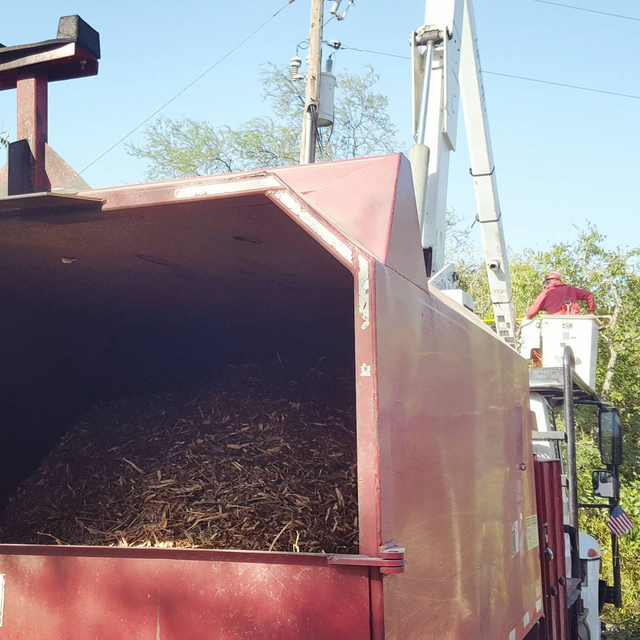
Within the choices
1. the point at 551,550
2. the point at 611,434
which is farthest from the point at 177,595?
the point at 611,434

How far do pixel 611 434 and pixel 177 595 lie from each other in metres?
3.81

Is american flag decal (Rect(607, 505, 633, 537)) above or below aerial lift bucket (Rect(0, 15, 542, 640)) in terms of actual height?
below

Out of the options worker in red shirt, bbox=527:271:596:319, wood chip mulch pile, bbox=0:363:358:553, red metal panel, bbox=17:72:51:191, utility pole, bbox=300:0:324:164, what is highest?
utility pole, bbox=300:0:324:164

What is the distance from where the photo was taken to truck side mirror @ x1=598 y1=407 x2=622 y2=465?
16.6ft

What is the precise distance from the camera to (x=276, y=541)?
255cm

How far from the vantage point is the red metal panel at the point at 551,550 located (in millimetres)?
3955

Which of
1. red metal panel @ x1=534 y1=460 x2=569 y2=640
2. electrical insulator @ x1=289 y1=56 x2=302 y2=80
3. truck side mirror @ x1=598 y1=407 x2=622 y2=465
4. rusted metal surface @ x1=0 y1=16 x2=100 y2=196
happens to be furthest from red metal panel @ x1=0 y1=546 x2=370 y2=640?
electrical insulator @ x1=289 y1=56 x2=302 y2=80

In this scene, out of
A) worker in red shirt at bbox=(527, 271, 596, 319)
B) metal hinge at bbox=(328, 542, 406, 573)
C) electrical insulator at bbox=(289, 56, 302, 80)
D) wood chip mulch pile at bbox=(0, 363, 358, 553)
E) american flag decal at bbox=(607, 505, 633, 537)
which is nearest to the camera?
metal hinge at bbox=(328, 542, 406, 573)

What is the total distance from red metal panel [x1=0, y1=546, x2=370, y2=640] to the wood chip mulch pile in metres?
0.50

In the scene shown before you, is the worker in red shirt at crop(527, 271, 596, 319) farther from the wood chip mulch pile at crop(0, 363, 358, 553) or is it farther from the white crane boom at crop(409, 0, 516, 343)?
the wood chip mulch pile at crop(0, 363, 358, 553)

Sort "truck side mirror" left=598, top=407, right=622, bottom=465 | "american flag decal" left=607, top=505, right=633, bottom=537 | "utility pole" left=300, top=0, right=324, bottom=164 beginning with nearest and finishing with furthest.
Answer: "truck side mirror" left=598, top=407, right=622, bottom=465
"american flag decal" left=607, top=505, right=633, bottom=537
"utility pole" left=300, top=0, right=324, bottom=164

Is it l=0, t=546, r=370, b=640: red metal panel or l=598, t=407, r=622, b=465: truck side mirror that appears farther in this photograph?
l=598, t=407, r=622, b=465: truck side mirror

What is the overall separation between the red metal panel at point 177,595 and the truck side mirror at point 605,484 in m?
4.07

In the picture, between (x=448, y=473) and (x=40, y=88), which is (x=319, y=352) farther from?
(x=40, y=88)
